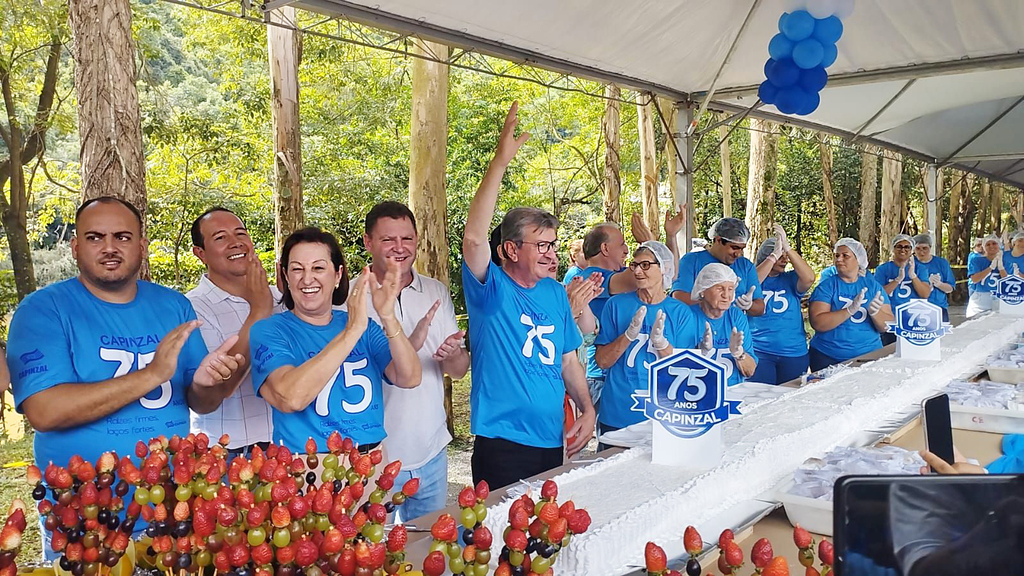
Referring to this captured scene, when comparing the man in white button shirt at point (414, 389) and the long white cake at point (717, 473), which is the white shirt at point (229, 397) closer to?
the man in white button shirt at point (414, 389)

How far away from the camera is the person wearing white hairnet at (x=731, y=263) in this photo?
4832 millimetres

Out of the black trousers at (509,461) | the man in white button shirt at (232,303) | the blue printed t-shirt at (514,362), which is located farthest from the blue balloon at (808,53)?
the man in white button shirt at (232,303)

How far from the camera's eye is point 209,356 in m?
2.25

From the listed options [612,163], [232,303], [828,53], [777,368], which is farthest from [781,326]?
[612,163]

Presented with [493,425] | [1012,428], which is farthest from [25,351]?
[1012,428]

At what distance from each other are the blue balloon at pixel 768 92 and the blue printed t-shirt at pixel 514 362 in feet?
10.6

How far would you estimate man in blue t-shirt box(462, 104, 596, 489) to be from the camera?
9.61 feet

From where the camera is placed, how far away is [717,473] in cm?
210

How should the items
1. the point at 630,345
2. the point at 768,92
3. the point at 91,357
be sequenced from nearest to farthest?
the point at 91,357, the point at 630,345, the point at 768,92

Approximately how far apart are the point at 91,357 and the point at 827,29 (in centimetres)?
460

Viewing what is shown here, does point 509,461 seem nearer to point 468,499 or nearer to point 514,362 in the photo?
point 514,362

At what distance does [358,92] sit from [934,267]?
936cm

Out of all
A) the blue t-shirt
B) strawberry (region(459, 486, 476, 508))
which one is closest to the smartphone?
strawberry (region(459, 486, 476, 508))

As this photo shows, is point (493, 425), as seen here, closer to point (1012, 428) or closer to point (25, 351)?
point (25, 351)
